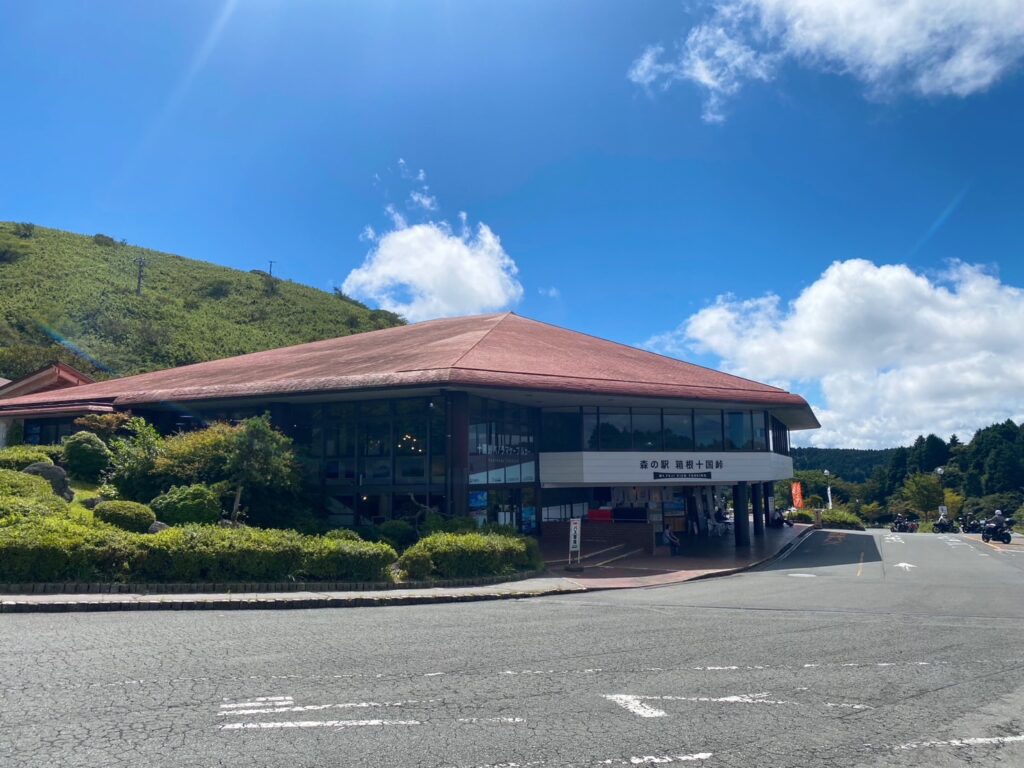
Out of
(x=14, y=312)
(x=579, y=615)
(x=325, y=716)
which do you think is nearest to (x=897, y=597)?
(x=579, y=615)

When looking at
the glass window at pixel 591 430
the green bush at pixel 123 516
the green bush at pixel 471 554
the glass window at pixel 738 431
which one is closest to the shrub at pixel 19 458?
the green bush at pixel 123 516

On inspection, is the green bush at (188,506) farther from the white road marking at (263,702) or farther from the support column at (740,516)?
the support column at (740,516)

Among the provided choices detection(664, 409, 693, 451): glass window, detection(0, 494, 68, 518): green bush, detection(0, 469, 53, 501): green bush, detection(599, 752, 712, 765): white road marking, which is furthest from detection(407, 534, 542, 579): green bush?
detection(664, 409, 693, 451): glass window

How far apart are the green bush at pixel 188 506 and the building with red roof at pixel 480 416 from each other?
5425 mm

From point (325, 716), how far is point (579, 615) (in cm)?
752

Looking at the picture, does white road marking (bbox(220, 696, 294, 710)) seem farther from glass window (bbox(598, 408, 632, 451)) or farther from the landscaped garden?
glass window (bbox(598, 408, 632, 451))

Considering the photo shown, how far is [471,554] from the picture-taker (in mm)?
18250

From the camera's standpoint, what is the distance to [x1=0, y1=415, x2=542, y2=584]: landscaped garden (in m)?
14.4

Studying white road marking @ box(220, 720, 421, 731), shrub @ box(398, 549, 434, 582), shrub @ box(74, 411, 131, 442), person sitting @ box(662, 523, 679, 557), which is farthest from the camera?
shrub @ box(74, 411, 131, 442)

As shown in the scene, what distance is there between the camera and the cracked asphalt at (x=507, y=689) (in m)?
6.34

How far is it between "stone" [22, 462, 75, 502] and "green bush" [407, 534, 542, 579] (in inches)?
422

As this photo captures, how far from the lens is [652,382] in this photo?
2892 centimetres

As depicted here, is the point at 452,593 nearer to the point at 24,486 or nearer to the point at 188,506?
the point at 188,506

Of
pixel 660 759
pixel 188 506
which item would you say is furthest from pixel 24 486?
pixel 660 759
